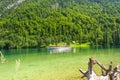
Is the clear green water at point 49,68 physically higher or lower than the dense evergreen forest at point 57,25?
lower

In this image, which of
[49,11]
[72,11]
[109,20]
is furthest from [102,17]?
[49,11]

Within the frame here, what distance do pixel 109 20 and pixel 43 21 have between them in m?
35.8

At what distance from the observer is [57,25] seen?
546ft

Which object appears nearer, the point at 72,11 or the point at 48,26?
the point at 48,26

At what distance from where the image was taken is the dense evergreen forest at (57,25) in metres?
148

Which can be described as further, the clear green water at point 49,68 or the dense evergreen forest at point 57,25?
the dense evergreen forest at point 57,25

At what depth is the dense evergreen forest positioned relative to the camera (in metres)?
148

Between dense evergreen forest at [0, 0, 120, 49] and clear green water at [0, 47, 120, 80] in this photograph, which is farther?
dense evergreen forest at [0, 0, 120, 49]

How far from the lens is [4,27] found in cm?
16700

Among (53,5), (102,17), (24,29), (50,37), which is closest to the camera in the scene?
(50,37)

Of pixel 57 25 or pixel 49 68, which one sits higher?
pixel 57 25

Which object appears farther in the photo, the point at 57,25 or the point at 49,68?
the point at 57,25

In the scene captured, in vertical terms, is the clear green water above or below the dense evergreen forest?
below

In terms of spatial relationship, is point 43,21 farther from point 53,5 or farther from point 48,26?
point 53,5
